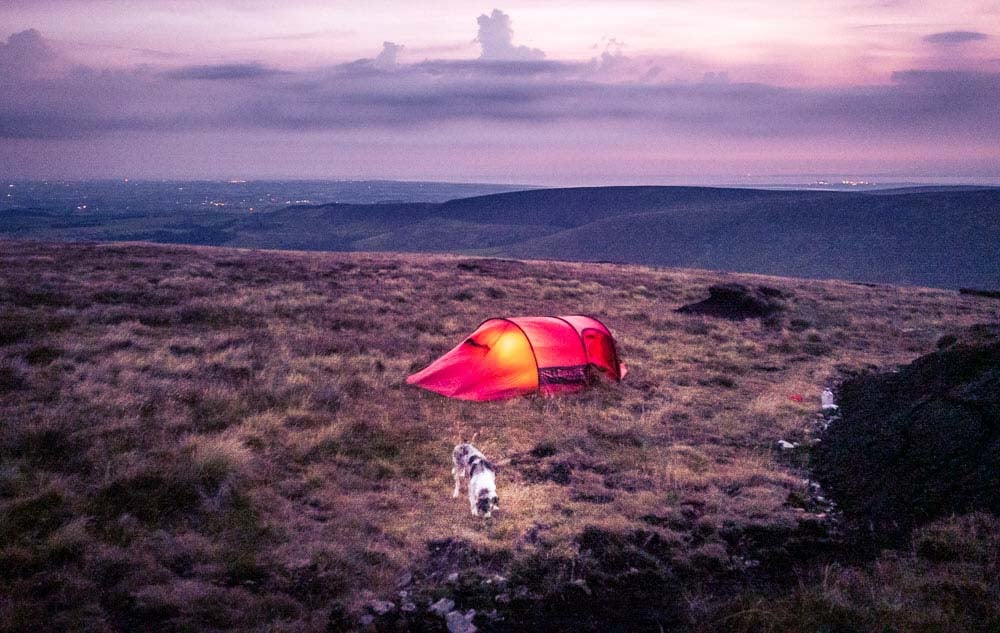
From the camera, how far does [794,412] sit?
11773 millimetres

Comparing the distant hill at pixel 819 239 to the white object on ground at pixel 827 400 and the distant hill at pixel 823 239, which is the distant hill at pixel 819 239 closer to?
the distant hill at pixel 823 239

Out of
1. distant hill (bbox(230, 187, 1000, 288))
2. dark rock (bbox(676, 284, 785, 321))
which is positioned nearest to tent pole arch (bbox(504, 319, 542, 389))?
dark rock (bbox(676, 284, 785, 321))

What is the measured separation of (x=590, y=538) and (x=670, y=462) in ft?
8.92

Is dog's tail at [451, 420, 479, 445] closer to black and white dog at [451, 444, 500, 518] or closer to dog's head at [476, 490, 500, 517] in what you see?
black and white dog at [451, 444, 500, 518]

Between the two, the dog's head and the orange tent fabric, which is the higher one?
the orange tent fabric

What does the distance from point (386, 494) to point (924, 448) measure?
663 cm

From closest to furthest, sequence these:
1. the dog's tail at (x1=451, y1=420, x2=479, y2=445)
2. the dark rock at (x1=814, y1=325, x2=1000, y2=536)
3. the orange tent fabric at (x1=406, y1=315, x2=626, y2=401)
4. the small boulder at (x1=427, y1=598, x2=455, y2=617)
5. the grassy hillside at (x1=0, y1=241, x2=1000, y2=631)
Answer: the grassy hillside at (x1=0, y1=241, x2=1000, y2=631) < the small boulder at (x1=427, y1=598, x2=455, y2=617) < the dark rock at (x1=814, y1=325, x2=1000, y2=536) < the dog's tail at (x1=451, y1=420, x2=479, y2=445) < the orange tent fabric at (x1=406, y1=315, x2=626, y2=401)

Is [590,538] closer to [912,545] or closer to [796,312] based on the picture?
[912,545]

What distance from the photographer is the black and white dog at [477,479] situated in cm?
748

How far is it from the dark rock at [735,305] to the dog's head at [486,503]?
16.4 metres

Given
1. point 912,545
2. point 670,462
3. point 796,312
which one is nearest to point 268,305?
point 670,462

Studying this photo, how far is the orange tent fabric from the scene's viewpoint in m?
12.1

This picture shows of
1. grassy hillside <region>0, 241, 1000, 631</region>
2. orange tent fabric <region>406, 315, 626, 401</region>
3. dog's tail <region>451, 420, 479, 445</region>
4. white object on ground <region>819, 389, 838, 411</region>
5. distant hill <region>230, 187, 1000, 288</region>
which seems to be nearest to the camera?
grassy hillside <region>0, 241, 1000, 631</region>

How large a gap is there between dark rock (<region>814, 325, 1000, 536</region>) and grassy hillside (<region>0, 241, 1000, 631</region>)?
1.72ft
